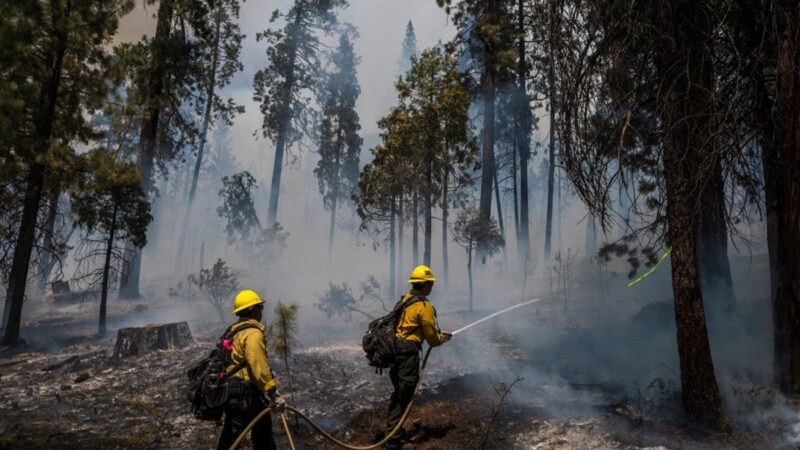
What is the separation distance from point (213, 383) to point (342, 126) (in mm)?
35817

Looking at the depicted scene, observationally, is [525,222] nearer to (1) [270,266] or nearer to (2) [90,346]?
(1) [270,266]

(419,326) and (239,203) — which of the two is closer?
(419,326)

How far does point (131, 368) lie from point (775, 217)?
10.7 meters

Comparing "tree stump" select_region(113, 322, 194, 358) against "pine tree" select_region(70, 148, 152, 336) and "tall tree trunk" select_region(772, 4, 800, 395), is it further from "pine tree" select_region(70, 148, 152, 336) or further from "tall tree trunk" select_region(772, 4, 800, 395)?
"tall tree trunk" select_region(772, 4, 800, 395)

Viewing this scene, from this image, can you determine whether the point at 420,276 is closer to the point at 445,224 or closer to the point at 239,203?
the point at 445,224

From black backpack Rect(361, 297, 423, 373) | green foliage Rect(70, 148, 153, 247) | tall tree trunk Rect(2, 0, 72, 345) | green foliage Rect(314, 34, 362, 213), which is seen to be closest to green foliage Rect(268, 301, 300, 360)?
black backpack Rect(361, 297, 423, 373)

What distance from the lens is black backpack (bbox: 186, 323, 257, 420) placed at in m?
4.55

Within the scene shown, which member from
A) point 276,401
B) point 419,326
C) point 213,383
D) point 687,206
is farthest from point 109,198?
point 687,206

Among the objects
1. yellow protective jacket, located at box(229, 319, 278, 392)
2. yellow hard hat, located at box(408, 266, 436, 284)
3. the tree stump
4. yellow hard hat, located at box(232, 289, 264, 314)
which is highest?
yellow hard hat, located at box(408, 266, 436, 284)

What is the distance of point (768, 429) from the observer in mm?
5379

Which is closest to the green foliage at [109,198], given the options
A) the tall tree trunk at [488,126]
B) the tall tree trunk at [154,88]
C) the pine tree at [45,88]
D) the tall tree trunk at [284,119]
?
the pine tree at [45,88]

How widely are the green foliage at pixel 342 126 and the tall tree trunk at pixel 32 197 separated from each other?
81.7 feet

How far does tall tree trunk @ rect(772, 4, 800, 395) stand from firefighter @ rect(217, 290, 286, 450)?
18.6 ft

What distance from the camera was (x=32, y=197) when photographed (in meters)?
13.2
